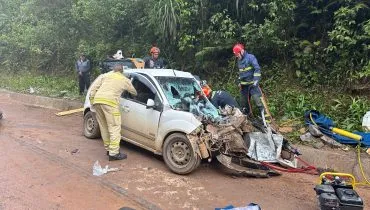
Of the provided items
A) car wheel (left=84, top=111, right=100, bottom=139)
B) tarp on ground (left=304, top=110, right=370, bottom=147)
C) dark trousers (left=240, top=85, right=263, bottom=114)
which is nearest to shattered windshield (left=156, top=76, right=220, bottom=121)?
dark trousers (left=240, top=85, right=263, bottom=114)

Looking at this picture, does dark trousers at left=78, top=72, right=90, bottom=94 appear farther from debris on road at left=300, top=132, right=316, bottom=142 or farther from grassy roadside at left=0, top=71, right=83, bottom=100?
debris on road at left=300, top=132, right=316, bottom=142

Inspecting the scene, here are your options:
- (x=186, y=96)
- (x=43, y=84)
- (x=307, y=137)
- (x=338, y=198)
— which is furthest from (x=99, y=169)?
(x=43, y=84)

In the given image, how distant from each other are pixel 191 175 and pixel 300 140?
2.64 m

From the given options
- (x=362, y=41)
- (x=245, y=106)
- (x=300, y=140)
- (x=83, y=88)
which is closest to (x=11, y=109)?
(x=83, y=88)

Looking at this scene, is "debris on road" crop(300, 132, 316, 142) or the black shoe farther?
"debris on road" crop(300, 132, 316, 142)

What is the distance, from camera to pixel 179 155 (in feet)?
20.7

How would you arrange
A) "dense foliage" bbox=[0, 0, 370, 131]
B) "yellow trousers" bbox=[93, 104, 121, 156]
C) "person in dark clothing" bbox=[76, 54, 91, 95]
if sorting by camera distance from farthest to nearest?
"person in dark clothing" bbox=[76, 54, 91, 95] → "dense foliage" bbox=[0, 0, 370, 131] → "yellow trousers" bbox=[93, 104, 121, 156]

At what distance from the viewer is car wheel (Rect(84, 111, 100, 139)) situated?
8.02 meters

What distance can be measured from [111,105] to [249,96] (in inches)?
135

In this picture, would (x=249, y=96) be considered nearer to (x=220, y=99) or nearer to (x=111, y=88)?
(x=220, y=99)

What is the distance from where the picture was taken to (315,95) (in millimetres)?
9164

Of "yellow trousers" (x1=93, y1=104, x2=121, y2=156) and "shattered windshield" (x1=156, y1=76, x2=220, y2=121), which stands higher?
"shattered windshield" (x1=156, y1=76, x2=220, y2=121)

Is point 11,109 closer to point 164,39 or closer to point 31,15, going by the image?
point 164,39

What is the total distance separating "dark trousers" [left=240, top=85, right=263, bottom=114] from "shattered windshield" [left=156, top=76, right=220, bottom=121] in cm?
159
